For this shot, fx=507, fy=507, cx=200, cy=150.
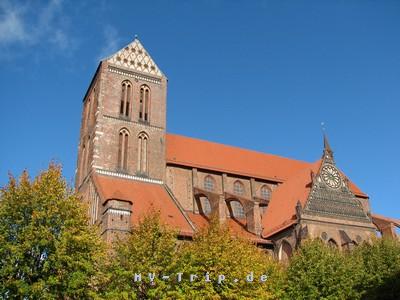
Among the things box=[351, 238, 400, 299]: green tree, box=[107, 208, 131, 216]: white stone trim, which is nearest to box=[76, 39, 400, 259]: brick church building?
box=[107, 208, 131, 216]: white stone trim

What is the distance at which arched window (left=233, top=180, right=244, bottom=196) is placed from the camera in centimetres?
4288

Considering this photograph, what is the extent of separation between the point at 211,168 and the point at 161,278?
19891 mm

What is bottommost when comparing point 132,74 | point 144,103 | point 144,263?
point 144,263

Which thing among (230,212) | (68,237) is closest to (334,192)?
(230,212)

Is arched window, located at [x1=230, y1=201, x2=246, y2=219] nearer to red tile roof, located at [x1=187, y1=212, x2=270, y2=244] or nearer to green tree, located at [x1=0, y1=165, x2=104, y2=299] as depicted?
red tile roof, located at [x1=187, y1=212, x2=270, y2=244]

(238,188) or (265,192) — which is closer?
(238,188)

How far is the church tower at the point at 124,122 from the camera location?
38.2 meters

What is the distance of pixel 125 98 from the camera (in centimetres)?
4097

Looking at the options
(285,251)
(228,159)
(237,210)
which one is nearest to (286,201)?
(237,210)

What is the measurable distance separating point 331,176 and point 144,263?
1904cm

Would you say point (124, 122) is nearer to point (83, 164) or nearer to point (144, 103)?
point (144, 103)

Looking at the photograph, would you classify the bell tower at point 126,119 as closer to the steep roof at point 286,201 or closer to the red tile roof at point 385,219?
the steep roof at point 286,201

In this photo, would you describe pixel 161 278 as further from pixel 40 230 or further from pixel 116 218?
pixel 116 218

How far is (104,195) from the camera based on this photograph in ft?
109
